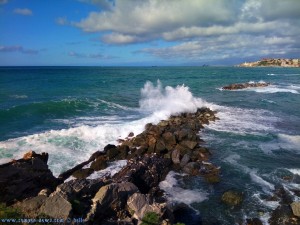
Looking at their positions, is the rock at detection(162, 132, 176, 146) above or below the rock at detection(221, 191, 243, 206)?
above

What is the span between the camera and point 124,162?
20.0 m

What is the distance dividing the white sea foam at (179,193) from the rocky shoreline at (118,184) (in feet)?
1.36

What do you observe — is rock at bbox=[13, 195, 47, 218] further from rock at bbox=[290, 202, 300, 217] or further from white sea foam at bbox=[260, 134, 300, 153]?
A: white sea foam at bbox=[260, 134, 300, 153]

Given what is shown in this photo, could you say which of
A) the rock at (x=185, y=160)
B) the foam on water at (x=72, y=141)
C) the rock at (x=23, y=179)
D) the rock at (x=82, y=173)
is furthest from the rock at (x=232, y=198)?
the foam on water at (x=72, y=141)

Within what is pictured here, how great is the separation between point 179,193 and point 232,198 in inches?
107

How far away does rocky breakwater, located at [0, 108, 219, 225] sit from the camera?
10.6 m

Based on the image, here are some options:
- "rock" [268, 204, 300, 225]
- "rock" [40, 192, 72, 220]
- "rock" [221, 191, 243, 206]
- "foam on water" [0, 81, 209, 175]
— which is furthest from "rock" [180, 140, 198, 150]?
"rock" [40, 192, 72, 220]

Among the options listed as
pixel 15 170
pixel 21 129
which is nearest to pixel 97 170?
pixel 15 170

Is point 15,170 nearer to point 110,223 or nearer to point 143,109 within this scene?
point 110,223

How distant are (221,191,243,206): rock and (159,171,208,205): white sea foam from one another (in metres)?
0.98

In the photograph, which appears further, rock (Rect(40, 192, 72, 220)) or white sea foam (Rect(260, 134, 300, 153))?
white sea foam (Rect(260, 134, 300, 153))

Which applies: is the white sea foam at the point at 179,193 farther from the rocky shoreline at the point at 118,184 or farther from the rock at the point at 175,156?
the rock at the point at 175,156

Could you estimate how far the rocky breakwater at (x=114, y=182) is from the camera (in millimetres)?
10562

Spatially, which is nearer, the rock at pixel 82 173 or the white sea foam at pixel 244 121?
the rock at pixel 82 173
